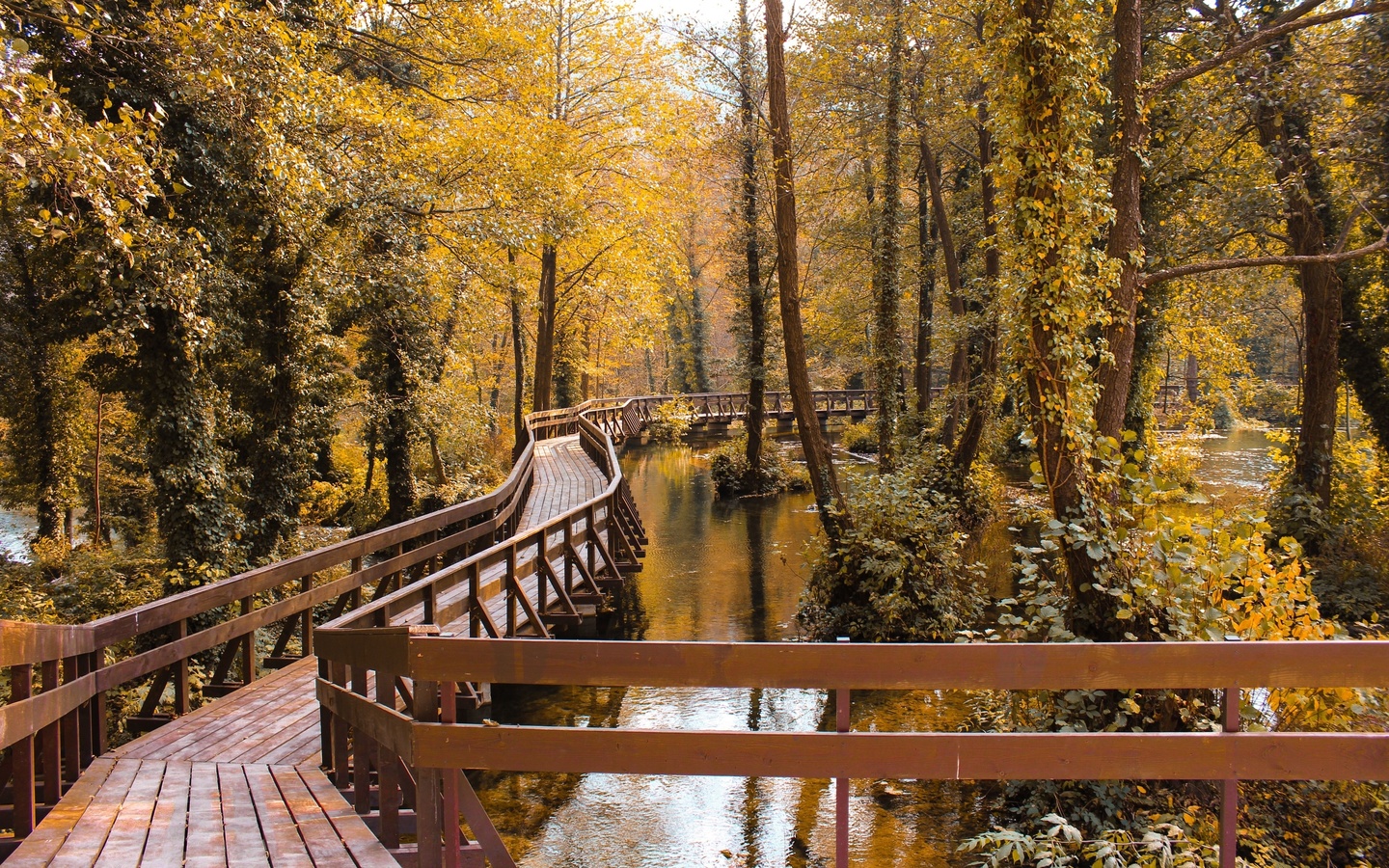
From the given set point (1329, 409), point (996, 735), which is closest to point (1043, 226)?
point (996, 735)

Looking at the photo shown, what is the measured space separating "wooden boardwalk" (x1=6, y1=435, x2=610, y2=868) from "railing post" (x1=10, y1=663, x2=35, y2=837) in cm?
8

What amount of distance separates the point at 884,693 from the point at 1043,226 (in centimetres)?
479

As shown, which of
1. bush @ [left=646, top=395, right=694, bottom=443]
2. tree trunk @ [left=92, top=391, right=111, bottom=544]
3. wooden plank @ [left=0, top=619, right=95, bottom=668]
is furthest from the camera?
bush @ [left=646, top=395, right=694, bottom=443]

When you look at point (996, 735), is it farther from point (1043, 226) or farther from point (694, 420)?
point (694, 420)

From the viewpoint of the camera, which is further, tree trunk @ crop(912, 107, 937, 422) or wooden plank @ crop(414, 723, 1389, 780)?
tree trunk @ crop(912, 107, 937, 422)

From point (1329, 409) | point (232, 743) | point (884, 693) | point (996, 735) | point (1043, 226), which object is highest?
point (1043, 226)

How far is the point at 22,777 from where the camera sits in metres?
3.53

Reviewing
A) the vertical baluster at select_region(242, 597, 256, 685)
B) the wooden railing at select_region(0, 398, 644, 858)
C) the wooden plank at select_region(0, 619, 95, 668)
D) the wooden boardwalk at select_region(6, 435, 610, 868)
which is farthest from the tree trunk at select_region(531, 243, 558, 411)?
the wooden plank at select_region(0, 619, 95, 668)

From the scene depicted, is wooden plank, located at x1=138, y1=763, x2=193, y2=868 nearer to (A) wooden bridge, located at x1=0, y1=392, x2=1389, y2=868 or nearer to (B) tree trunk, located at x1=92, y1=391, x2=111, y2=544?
(A) wooden bridge, located at x1=0, y1=392, x2=1389, y2=868

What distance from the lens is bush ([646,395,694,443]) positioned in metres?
26.4

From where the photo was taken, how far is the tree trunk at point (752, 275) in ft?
60.1

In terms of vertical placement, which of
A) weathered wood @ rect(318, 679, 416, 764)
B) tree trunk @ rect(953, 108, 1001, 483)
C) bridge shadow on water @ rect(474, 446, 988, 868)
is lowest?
bridge shadow on water @ rect(474, 446, 988, 868)

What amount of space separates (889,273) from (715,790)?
12.2 m

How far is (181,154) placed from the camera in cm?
942
